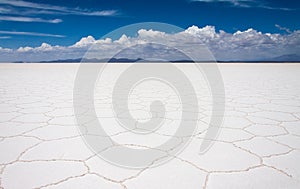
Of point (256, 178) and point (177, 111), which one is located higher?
point (177, 111)

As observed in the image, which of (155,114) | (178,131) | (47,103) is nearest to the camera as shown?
(178,131)

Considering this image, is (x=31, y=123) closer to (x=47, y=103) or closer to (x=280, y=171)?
(x=47, y=103)

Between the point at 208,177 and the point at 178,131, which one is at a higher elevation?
the point at 178,131

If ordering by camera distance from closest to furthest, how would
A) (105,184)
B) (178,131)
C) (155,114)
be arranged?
(105,184), (178,131), (155,114)

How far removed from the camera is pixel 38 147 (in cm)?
154

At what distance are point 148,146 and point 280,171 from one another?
74 centimetres

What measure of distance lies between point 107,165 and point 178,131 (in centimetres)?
73

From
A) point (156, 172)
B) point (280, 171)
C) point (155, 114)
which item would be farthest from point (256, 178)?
point (155, 114)

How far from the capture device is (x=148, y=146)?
5.26 feet

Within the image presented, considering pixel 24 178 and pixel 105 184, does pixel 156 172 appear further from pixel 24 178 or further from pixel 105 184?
pixel 24 178

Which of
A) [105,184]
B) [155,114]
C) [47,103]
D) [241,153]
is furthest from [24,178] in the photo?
[47,103]

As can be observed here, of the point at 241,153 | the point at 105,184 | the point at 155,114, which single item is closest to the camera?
the point at 105,184

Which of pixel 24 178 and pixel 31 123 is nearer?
pixel 24 178

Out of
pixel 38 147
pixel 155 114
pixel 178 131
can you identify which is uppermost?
pixel 155 114
